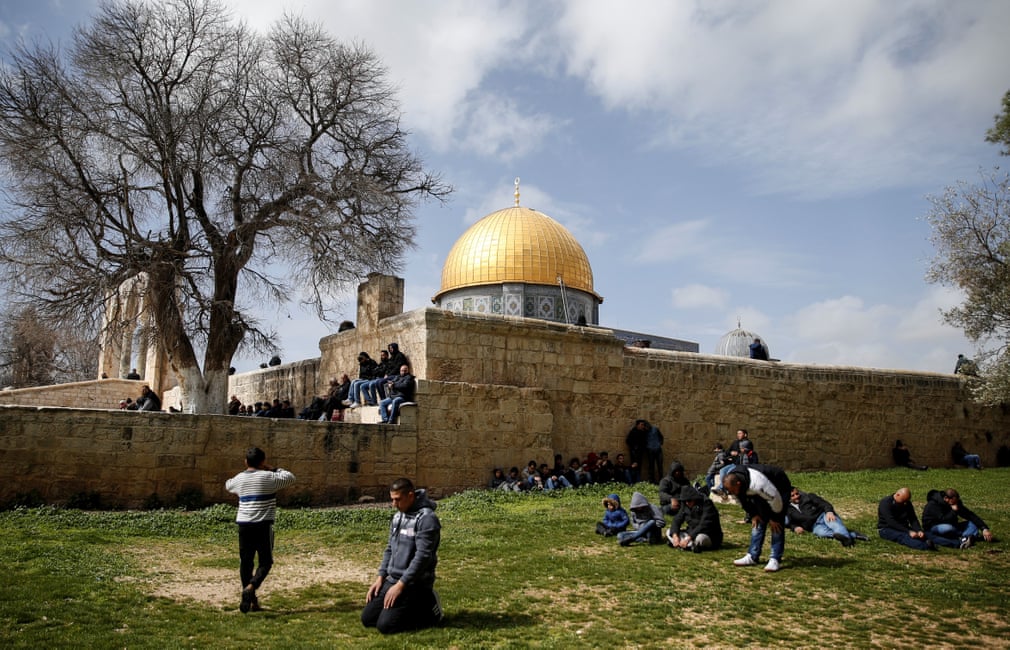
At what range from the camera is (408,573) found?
204 inches

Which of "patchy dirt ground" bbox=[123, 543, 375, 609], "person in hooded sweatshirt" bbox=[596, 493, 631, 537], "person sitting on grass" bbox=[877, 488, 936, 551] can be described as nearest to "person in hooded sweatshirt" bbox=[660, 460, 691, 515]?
"person in hooded sweatshirt" bbox=[596, 493, 631, 537]

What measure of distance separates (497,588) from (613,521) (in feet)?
9.12

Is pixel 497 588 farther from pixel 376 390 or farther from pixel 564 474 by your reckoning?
pixel 376 390

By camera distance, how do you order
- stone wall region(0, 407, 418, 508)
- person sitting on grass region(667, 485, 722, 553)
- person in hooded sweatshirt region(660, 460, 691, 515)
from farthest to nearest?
stone wall region(0, 407, 418, 508) < person in hooded sweatshirt region(660, 460, 691, 515) < person sitting on grass region(667, 485, 722, 553)

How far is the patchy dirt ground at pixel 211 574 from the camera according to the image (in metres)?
6.30

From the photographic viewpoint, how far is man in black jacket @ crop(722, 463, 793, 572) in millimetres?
6828

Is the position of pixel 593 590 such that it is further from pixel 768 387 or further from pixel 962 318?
pixel 962 318

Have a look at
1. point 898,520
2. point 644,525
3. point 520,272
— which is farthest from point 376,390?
point 520,272

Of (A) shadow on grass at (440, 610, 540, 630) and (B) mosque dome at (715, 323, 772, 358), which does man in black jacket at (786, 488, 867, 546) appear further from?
(B) mosque dome at (715, 323, 772, 358)

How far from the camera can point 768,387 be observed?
16516mm

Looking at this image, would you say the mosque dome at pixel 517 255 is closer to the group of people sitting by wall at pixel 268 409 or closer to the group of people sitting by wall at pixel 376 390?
the group of people sitting by wall at pixel 268 409

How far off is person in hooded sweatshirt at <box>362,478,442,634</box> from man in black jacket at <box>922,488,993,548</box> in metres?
5.73

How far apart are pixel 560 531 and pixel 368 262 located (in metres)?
9.42

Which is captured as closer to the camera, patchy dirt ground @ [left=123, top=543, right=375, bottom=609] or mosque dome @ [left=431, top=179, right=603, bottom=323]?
patchy dirt ground @ [left=123, top=543, right=375, bottom=609]
